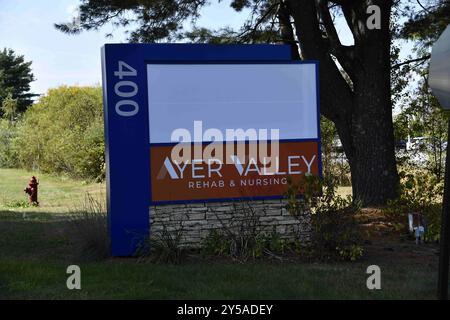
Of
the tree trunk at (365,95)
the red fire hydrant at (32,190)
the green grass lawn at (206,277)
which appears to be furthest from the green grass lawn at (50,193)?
the tree trunk at (365,95)

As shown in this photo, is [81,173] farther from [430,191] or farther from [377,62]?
[430,191]

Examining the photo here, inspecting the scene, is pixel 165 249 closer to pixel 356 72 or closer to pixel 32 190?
pixel 356 72

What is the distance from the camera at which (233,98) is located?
8227 mm

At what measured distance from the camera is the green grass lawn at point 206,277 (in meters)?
5.99

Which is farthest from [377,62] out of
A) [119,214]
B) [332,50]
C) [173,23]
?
[119,214]

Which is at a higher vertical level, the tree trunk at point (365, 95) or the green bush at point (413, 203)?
the tree trunk at point (365, 95)

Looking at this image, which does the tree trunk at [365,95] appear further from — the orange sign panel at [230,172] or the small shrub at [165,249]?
the small shrub at [165,249]

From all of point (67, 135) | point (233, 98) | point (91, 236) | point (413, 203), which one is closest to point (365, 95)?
point (413, 203)

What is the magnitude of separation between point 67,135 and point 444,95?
2024cm

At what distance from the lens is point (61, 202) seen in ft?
52.7

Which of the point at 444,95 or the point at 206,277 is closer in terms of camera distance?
the point at 444,95

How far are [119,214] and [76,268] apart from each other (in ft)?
3.67

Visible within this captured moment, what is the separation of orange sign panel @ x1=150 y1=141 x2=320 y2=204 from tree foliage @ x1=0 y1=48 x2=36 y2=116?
2245 inches

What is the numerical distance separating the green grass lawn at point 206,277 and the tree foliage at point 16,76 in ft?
187
